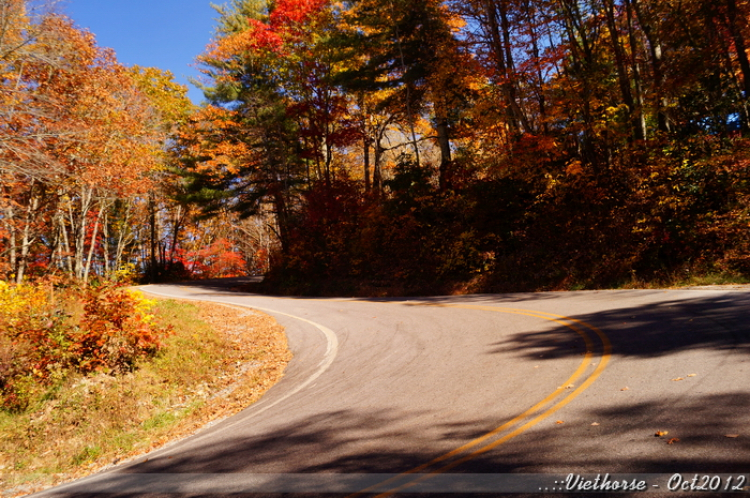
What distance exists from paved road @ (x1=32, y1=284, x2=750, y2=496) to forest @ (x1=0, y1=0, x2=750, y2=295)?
6.30 metres

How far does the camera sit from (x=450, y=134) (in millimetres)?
23422

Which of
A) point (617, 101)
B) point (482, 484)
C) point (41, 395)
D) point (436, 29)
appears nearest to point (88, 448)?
point (41, 395)

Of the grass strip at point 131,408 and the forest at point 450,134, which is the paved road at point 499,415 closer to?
the grass strip at point 131,408

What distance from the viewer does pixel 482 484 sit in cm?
349

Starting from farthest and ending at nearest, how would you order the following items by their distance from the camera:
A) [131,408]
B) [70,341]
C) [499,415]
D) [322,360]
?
[322,360], [70,341], [131,408], [499,415]

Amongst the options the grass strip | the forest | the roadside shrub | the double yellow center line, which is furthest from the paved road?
the forest

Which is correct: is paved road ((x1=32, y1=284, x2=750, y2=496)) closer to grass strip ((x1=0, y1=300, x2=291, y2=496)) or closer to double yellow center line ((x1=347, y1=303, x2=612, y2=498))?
double yellow center line ((x1=347, y1=303, x2=612, y2=498))

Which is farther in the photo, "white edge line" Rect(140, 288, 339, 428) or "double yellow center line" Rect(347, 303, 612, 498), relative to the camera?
"white edge line" Rect(140, 288, 339, 428)

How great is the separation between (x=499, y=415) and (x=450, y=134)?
20.3m

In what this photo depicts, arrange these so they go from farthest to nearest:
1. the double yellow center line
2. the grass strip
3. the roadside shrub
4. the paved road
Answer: the roadside shrub < the grass strip < the double yellow center line < the paved road

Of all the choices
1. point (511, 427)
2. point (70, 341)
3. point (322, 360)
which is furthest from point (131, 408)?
point (511, 427)

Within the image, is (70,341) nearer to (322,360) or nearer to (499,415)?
(322,360)

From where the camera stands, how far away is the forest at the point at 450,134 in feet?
46.4

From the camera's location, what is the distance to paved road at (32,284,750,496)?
367cm
